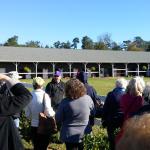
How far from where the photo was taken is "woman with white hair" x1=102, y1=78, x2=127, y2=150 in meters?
7.30

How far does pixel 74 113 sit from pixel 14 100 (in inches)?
84.8

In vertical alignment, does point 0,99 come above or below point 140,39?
below

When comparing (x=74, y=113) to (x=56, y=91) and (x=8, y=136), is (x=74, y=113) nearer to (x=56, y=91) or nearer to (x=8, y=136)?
(x=8, y=136)

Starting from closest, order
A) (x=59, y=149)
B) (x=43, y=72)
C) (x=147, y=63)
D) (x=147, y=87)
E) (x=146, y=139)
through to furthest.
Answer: (x=146, y=139) → (x=147, y=87) → (x=59, y=149) → (x=43, y=72) → (x=147, y=63)

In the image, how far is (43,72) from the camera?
5906cm

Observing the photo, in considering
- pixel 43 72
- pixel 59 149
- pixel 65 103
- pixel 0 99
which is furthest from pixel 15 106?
pixel 43 72

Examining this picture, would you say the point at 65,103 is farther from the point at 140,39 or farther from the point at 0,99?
the point at 140,39

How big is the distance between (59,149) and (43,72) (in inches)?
1946

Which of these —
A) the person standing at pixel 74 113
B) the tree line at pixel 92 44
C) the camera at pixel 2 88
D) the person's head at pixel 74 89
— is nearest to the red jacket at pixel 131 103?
the person standing at pixel 74 113

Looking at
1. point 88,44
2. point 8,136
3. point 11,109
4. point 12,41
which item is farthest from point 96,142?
point 88,44

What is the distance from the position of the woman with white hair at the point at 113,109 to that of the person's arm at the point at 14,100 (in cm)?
310

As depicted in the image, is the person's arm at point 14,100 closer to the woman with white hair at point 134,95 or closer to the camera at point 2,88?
the camera at point 2,88

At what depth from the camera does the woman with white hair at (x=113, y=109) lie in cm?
730

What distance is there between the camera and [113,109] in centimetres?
740
